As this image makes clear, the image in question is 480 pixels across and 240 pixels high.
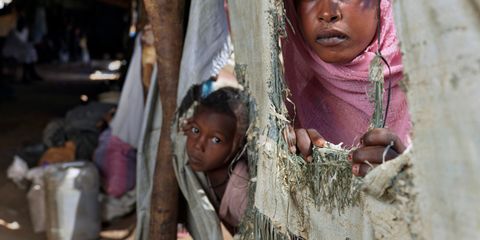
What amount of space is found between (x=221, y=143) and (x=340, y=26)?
1.28m

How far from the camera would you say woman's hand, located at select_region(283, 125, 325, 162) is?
1820mm

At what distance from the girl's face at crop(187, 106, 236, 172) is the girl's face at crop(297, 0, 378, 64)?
1.10m

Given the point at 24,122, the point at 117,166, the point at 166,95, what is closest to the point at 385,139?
the point at 166,95

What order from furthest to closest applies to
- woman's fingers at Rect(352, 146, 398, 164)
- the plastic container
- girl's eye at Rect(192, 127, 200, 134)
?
the plastic container
girl's eye at Rect(192, 127, 200, 134)
woman's fingers at Rect(352, 146, 398, 164)

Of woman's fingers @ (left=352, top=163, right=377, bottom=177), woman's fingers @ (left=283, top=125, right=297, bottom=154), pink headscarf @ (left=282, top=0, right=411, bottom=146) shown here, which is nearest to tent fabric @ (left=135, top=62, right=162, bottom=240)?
pink headscarf @ (left=282, top=0, right=411, bottom=146)

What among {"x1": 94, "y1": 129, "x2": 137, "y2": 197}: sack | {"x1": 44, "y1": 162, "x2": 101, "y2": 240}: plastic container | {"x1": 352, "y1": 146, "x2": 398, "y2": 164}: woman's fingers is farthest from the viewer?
{"x1": 94, "y1": 129, "x2": 137, "y2": 197}: sack

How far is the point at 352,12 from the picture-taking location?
5.66ft

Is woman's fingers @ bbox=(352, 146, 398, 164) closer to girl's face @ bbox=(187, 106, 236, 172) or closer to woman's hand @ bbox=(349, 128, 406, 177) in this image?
woman's hand @ bbox=(349, 128, 406, 177)

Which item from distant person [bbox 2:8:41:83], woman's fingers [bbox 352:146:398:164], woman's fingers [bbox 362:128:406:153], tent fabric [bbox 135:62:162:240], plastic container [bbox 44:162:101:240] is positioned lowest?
plastic container [bbox 44:162:101:240]

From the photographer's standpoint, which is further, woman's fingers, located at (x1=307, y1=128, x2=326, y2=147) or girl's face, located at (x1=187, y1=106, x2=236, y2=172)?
girl's face, located at (x1=187, y1=106, x2=236, y2=172)

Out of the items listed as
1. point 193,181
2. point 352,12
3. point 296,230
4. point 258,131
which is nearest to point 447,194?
point 352,12

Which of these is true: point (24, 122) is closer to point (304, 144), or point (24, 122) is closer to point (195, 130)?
point (195, 130)

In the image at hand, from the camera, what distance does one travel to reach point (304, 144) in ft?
6.05

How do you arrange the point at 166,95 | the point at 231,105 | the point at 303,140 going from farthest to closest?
the point at 166,95 → the point at 231,105 → the point at 303,140
